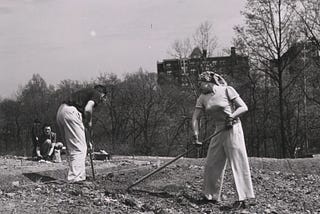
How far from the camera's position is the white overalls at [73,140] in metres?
7.97

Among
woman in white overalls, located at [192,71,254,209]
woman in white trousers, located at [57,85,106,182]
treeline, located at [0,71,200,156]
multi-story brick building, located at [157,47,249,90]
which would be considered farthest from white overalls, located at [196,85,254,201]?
treeline, located at [0,71,200,156]

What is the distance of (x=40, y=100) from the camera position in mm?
47188

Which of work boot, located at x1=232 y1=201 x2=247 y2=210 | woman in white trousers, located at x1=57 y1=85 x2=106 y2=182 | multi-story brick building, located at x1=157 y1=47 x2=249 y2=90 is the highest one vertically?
multi-story brick building, located at x1=157 y1=47 x2=249 y2=90

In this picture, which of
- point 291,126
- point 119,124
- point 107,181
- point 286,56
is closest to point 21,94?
point 119,124

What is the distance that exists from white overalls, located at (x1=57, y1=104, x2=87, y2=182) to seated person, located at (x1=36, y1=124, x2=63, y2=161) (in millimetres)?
5695

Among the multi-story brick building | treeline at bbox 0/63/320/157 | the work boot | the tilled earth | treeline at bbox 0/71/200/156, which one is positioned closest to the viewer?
the tilled earth

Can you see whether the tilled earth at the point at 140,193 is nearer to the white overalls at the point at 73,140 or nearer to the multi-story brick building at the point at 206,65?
the white overalls at the point at 73,140

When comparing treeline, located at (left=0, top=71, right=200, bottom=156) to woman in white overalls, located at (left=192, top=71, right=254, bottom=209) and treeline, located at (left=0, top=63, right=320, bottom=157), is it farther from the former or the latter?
woman in white overalls, located at (left=192, top=71, right=254, bottom=209)

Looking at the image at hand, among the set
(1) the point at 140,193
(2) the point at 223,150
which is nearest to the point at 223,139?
(2) the point at 223,150

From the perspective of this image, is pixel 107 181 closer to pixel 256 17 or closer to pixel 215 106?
pixel 215 106

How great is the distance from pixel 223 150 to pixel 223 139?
20 centimetres

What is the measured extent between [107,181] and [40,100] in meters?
40.0

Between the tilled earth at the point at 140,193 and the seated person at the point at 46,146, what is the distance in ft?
10.4

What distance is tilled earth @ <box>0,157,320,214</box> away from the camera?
6.56 m
